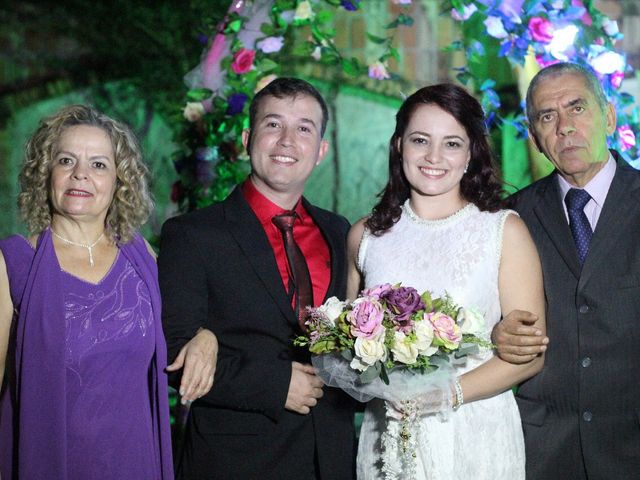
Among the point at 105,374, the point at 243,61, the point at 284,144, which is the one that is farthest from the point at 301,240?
the point at 243,61

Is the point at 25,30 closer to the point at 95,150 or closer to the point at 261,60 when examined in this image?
the point at 261,60

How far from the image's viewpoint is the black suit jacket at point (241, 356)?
9.86 ft

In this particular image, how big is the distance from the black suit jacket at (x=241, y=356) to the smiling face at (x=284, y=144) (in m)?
0.24

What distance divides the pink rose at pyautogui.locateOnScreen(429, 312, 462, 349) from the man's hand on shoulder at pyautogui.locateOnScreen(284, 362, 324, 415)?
0.60 metres

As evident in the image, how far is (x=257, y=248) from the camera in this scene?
10.3 ft

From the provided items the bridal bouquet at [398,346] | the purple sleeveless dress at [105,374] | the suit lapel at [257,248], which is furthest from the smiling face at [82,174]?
the bridal bouquet at [398,346]

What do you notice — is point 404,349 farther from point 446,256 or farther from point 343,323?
point 446,256

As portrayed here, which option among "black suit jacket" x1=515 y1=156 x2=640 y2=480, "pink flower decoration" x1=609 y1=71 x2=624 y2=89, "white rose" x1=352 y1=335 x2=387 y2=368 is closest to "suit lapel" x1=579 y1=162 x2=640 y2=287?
"black suit jacket" x1=515 y1=156 x2=640 y2=480

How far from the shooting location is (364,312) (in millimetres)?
2594

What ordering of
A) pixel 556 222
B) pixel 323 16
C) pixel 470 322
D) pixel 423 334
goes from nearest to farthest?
pixel 423 334 → pixel 470 322 → pixel 556 222 → pixel 323 16

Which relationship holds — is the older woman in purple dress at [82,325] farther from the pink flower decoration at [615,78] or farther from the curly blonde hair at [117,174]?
the pink flower decoration at [615,78]

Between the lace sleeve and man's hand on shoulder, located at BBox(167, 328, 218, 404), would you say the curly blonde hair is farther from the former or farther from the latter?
the lace sleeve

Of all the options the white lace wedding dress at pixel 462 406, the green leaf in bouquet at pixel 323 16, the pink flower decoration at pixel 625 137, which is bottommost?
the white lace wedding dress at pixel 462 406

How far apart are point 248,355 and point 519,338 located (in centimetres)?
92
